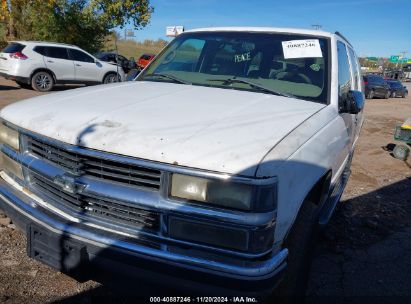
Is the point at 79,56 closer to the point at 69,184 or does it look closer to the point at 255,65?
the point at 255,65

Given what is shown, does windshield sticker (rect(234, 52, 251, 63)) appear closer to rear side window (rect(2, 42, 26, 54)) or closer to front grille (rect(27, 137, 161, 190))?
front grille (rect(27, 137, 161, 190))

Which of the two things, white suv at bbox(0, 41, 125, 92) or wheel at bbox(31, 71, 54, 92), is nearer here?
white suv at bbox(0, 41, 125, 92)

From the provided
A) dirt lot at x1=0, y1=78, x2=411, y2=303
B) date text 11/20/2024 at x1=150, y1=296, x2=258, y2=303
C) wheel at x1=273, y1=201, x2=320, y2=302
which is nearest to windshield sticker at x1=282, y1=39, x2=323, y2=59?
wheel at x1=273, y1=201, x2=320, y2=302

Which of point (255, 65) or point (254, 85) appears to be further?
point (255, 65)

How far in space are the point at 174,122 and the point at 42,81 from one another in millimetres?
13739

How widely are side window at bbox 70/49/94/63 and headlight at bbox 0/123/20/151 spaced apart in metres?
13.3

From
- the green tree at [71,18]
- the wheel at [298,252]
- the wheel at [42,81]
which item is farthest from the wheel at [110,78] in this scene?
the wheel at [298,252]

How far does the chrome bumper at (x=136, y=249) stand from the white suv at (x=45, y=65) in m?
11.8

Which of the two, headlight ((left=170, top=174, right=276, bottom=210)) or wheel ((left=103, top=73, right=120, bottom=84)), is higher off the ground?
headlight ((left=170, top=174, right=276, bottom=210))

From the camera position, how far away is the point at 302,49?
3.52m

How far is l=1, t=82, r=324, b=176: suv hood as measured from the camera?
2.02m

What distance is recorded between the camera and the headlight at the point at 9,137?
2.71m

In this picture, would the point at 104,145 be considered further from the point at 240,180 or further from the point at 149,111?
the point at 240,180

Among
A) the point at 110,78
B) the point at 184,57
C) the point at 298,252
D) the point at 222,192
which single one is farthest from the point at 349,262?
the point at 110,78
